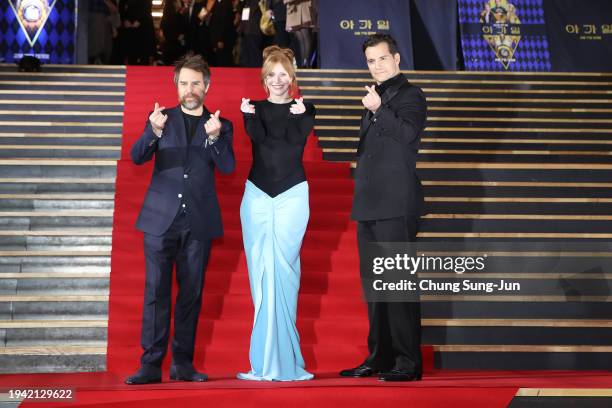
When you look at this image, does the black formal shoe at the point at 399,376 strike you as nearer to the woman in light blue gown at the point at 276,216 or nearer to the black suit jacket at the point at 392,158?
the woman in light blue gown at the point at 276,216

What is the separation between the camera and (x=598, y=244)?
603cm

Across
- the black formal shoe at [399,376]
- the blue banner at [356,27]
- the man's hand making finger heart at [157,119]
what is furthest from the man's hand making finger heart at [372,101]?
the blue banner at [356,27]

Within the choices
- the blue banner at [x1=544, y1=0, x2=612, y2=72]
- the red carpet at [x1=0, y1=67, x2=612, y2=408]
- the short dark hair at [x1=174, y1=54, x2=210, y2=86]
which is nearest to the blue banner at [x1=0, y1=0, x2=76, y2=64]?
the red carpet at [x1=0, y1=67, x2=612, y2=408]

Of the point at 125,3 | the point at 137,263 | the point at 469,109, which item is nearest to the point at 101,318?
the point at 137,263

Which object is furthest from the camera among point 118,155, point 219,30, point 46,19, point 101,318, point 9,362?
point 219,30

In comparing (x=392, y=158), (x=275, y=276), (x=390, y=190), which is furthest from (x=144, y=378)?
(x=392, y=158)

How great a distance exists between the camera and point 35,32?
949cm

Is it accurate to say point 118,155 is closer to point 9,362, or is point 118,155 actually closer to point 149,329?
point 9,362

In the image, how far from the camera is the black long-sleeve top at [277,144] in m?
4.50

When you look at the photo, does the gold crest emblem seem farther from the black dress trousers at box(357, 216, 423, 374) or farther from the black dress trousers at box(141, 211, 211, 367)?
the black dress trousers at box(357, 216, 423, 374)

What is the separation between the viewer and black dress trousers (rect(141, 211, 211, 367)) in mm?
4316

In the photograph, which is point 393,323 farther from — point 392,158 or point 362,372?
point 392,158

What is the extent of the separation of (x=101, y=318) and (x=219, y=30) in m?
5.86

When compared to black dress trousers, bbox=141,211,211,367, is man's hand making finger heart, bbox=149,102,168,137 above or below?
above
